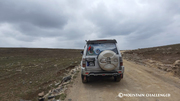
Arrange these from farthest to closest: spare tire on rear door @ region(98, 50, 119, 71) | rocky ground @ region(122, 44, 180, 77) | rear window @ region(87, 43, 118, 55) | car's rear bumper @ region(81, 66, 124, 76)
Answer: rocky ground @ region(122, 44, 180, 77), rear window @ region(87, 43, 118, 55), car's rear bumper @ region(81, 66, 124, 76), spare tire on rear door @ region(98, 50, 119, 71)

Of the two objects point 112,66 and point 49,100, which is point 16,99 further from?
point 112,66

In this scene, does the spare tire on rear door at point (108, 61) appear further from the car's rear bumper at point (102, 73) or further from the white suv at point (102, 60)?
the car's rear bumper at point (102, 73)

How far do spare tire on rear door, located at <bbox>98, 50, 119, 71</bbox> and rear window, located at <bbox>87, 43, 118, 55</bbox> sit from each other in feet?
1.77

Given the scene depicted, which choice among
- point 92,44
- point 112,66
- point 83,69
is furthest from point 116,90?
point 92,44

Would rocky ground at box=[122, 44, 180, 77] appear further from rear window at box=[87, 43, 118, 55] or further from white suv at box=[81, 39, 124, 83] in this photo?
rear window at box=[87, 43, 118, 55]

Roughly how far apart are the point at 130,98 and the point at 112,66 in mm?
1533

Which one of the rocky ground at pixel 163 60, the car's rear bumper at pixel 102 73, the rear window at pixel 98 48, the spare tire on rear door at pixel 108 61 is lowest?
the rocky ground at pixel 163 60

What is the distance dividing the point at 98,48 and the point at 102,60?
85 centimetres

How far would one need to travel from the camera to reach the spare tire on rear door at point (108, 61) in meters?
5.47

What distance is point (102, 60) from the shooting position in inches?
216

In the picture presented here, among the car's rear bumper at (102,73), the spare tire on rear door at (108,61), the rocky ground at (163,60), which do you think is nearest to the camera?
the spare tire on rear door at (108,61)

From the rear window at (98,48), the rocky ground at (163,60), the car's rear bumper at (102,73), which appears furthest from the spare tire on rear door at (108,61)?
the rocky ground at (163,60)

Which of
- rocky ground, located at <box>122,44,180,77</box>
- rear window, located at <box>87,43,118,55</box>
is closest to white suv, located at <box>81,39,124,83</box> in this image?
rear window, located at <box>87,43,118,55</box>

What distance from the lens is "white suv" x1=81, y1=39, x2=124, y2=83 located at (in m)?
5.50
